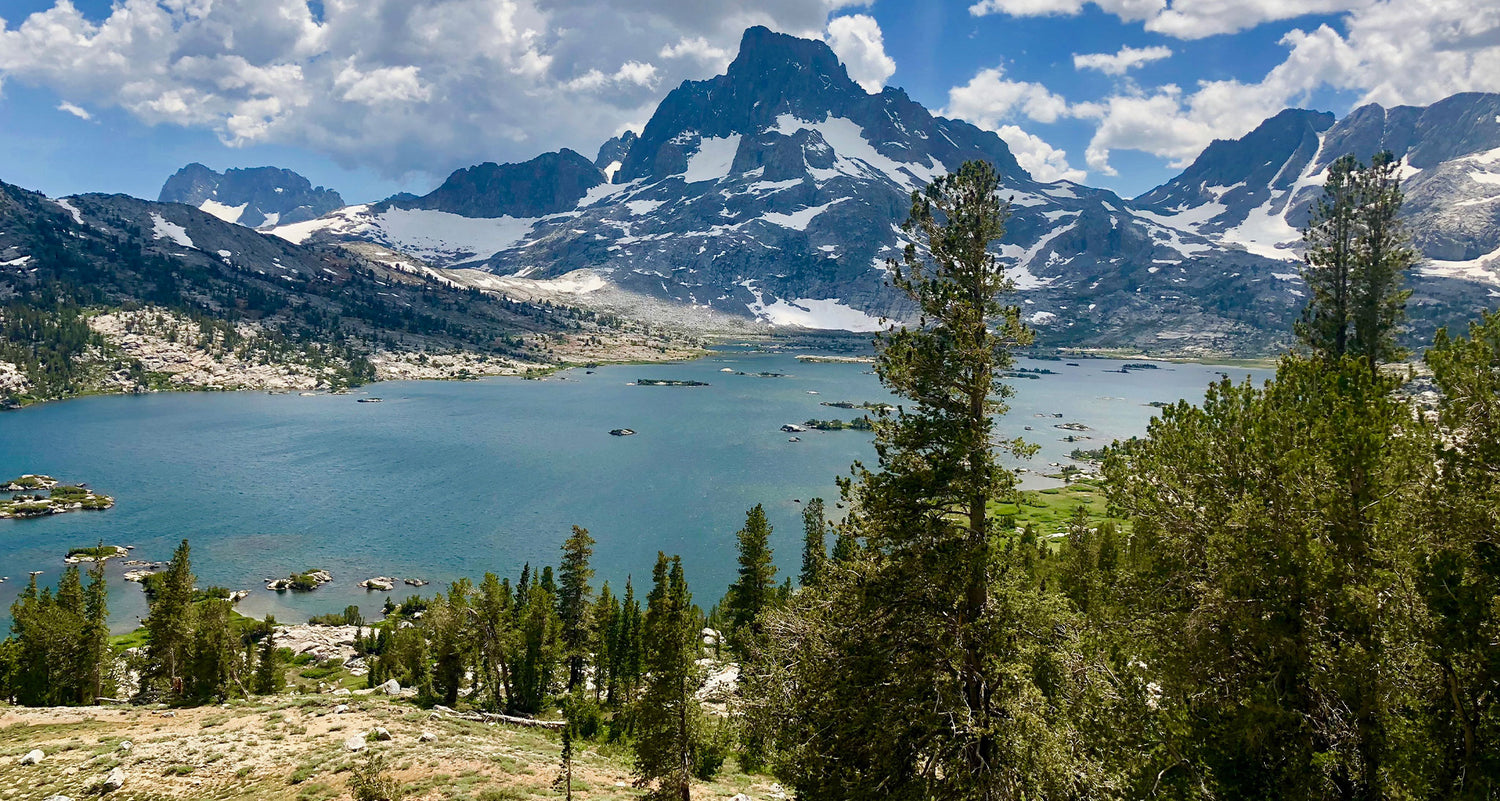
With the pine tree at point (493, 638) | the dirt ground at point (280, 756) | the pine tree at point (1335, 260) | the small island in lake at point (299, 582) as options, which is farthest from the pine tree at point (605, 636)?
the pine tree at point (1335, 260)

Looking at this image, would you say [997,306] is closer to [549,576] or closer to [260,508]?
[549,576]

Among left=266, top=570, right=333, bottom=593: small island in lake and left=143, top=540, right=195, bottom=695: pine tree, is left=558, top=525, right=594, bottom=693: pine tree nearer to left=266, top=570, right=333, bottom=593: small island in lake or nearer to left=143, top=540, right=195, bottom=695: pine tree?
left=143, top=540, right=195, bottom=695: pine tree

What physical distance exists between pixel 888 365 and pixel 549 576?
57.4 m

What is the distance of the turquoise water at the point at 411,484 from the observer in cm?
7775

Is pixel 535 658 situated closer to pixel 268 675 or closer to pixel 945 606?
pixel 268 675

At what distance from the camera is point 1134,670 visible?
14.5m

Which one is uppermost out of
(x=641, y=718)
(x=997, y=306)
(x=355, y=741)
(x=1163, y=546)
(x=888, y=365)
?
(x=997, y=306)

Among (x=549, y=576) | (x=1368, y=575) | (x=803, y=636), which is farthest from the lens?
(x=549, y=576)

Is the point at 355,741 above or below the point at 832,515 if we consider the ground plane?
above

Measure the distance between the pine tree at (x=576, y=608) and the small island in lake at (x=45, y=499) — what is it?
274 ft

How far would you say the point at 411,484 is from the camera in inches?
4225

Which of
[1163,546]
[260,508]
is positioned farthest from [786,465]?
[1163,546]

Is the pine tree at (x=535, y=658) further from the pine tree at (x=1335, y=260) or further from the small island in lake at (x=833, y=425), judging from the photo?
the small island in lake at (x=833, y=425)

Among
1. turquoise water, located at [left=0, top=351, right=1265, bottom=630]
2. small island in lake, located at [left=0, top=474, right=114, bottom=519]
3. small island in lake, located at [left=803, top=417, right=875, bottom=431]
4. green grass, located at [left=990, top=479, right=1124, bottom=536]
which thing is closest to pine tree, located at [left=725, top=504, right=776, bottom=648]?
turquoise water, located at [left=0, top=351, right=1265, bottom=630]
